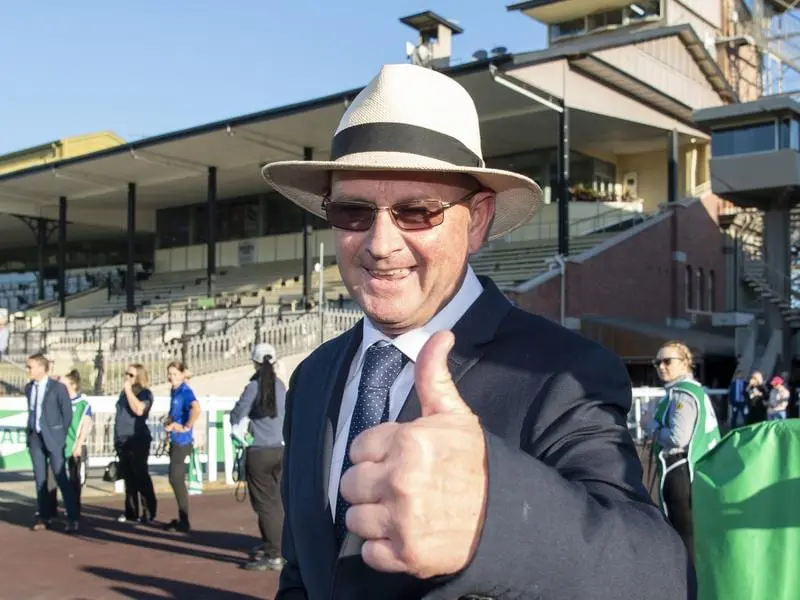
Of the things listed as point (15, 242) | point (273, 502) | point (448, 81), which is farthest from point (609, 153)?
point (15, 242)

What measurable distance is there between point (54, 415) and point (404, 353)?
884 centimetres

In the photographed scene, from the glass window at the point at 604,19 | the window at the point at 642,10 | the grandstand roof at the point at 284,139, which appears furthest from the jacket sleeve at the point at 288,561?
the glass window at the point at 604,19

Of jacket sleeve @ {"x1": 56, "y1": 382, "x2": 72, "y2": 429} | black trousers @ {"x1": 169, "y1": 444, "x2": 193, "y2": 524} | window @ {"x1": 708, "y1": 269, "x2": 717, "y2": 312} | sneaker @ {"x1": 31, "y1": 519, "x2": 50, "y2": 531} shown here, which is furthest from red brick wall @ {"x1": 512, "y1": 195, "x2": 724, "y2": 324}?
sneaker @ {"x1": 31, "y1": 519, "x2": 50, "y2": 531}

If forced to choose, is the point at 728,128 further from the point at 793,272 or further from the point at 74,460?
the point at 74,460

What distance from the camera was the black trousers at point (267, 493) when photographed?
25.2 ft

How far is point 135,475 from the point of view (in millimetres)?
9797

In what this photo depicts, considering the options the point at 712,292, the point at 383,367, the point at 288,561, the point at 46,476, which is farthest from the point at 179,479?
the point at 712,292

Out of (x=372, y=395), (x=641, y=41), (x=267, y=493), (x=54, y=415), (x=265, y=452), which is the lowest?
(x=267, y=493)

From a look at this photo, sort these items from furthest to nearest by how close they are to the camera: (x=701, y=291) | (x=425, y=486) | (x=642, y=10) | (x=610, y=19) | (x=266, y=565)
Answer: (x=610, y=19) → (x=642, y=10) → (x=701, y=291) → (x=266, y=565) → (x=425, y=486)

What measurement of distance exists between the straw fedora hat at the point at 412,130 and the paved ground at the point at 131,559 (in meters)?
5.74

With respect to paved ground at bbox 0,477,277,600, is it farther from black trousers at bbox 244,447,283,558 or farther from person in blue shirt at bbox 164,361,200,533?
person in blue shirt at bbox 164,361,200,533

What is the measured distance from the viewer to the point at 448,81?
1.82 metres

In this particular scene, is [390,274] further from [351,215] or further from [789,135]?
[789,135]

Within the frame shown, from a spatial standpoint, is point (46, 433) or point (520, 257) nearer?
point (46, 433)
